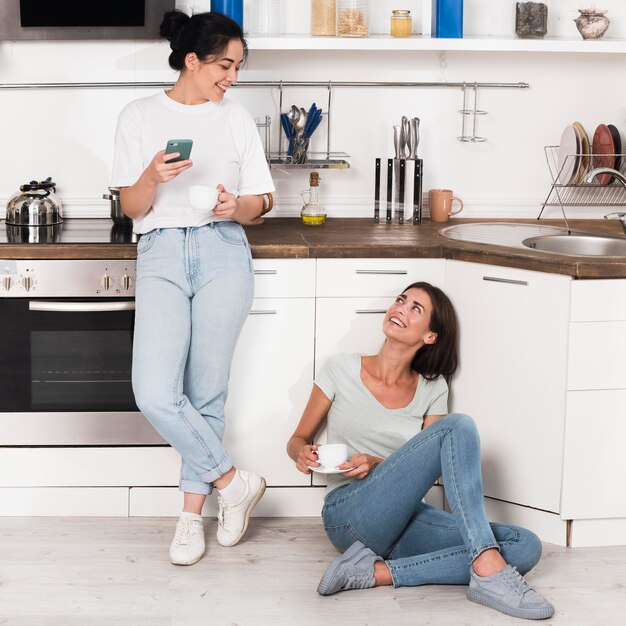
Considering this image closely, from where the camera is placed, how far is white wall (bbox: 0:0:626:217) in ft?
12.0

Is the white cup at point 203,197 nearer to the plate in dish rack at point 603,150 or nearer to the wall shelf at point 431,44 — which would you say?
the wall shelf at point 431,44

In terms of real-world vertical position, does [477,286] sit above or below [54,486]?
above

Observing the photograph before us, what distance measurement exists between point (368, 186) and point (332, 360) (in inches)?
39.1

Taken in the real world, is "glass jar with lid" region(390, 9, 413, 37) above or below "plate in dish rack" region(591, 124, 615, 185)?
above

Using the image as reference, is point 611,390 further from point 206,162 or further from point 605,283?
point 206,162

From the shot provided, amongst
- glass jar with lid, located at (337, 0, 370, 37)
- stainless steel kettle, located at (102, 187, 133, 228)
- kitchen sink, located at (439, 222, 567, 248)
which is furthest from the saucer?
glass jar with lid, located at (337, 0, 370, 37)

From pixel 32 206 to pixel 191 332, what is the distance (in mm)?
838

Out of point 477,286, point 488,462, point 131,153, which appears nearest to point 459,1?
point 477,286

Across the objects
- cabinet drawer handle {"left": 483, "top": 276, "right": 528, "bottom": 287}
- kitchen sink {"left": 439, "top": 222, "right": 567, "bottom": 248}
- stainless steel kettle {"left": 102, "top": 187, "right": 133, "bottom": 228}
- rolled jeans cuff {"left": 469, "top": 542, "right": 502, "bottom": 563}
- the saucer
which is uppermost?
stainless steel kettle {"left": 102, "top": 187, "right": 133, "bottom": 228}

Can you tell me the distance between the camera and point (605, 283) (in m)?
2.91

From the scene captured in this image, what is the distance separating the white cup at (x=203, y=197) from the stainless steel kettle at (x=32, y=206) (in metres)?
0.83

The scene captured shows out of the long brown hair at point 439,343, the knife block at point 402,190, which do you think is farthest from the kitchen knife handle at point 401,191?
the long brown hair at point 439,343

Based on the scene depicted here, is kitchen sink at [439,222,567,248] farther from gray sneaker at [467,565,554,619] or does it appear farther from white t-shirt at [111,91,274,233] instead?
gray sneaker at [467,565,554,619]

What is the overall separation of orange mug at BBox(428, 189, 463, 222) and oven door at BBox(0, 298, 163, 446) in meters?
1.18
